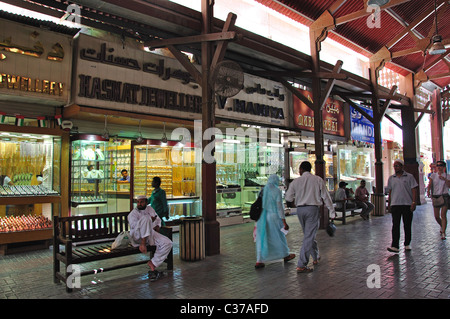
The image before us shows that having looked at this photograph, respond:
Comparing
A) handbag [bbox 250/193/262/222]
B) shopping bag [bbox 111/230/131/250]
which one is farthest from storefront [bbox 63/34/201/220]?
handbag [bbox 250/193/262/222]

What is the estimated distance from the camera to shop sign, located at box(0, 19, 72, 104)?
7418 mm

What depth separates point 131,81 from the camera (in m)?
9.34

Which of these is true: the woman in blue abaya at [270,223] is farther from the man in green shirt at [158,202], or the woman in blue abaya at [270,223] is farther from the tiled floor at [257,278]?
the man in green shirt at [158,202]

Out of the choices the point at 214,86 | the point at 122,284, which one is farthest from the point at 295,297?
the point at 214,86

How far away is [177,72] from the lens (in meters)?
10.4

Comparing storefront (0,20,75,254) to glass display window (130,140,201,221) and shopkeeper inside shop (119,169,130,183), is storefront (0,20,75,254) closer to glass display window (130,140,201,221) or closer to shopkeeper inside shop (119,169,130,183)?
shopkeeper inside shop (119,169,130,183)

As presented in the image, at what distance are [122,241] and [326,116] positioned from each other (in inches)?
538

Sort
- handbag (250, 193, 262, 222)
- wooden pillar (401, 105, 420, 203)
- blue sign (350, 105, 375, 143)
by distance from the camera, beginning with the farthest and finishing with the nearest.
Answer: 1. wooden pillar (401, 105, 420, 203)
2. blue sign (350, 105, 375, 143)
3. handbag (250, 193, 262, 222)

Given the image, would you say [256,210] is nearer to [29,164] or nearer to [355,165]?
[29,164]

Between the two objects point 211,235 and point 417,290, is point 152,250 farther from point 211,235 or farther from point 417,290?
point 417,290

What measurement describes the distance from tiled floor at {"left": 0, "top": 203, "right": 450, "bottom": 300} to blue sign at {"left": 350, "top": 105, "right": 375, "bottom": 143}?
11.2 metres
